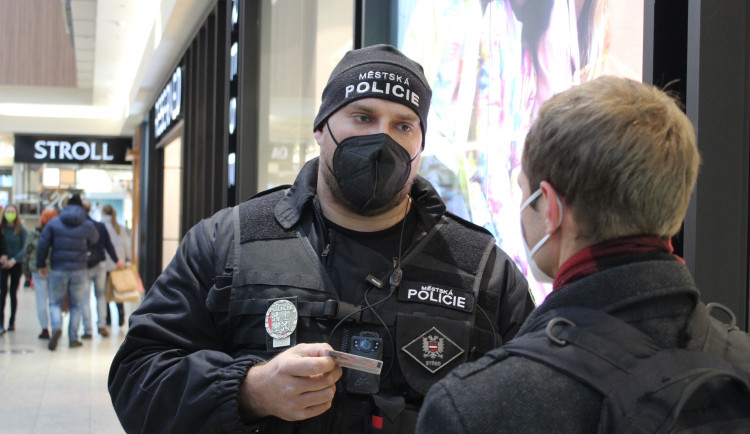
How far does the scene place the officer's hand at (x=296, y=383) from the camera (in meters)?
1.46

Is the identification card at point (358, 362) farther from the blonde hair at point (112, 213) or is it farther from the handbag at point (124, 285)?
the blonde hair at point (112, 213)

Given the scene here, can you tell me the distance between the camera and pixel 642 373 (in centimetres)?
89

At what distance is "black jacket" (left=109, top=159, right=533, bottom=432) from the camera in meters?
1.66

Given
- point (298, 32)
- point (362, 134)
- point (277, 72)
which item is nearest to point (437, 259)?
point (362, 134)

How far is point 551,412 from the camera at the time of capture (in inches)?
35.2

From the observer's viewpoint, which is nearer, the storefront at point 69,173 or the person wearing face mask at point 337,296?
the person wearing face mask at point 337,296

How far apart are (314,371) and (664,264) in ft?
2.29

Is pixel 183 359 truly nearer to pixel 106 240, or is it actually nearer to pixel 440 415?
pixel 440 415

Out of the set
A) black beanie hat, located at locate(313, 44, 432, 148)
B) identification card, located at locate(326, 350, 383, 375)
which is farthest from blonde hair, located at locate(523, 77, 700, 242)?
black beanie hat, located at locate(313, 44, 432, 148)

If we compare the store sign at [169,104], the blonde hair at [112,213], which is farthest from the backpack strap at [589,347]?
the blonde hair at [112,213]

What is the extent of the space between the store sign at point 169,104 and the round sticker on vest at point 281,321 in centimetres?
827

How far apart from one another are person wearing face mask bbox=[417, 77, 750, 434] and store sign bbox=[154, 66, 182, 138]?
9.00m

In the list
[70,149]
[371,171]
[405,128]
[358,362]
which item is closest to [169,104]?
[405,128]

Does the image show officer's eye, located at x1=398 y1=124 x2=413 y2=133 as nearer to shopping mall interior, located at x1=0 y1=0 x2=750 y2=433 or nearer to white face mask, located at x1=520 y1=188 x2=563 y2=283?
shopping mall interior, located at x1=0 y1=0 x2=750 y2=433
